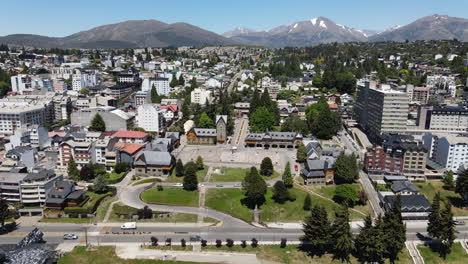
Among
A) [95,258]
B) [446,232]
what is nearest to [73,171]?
[95,258]

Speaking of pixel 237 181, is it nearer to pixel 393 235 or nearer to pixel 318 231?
pixel 318 231

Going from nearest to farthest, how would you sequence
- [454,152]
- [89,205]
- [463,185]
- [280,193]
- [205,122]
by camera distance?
1. [89,205]
2. [280,193]
3. [463,185]
4. [454,152]
5. [205,122]

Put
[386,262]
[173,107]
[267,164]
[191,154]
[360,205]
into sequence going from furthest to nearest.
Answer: [173,107] → [191,154] → [267,164] → [360,205] → [386,262]

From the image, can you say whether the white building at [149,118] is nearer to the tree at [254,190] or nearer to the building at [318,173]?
the tree at [254,190]

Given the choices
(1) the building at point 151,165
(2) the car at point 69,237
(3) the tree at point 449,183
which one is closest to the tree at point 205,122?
(1) the building at point 151,165

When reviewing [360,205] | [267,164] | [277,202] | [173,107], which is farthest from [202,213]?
[173,107]

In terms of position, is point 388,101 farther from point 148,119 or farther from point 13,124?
point 13,124

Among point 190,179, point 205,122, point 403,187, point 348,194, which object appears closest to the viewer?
point 348,194

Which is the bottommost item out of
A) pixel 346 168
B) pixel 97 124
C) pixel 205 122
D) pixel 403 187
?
pixel 403 187
